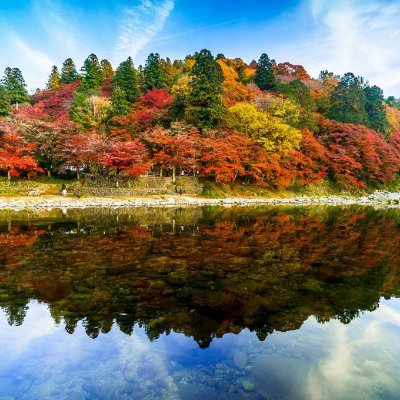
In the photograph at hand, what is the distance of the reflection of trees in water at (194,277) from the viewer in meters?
6.33

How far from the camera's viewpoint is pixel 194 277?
28.3 feet

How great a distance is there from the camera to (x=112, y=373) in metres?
4.61

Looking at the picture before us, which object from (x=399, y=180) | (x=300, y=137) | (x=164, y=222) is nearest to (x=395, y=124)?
(x=399, y=180)

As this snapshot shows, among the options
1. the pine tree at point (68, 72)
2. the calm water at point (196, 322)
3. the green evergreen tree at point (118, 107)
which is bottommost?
the calm water at point (196, 322)

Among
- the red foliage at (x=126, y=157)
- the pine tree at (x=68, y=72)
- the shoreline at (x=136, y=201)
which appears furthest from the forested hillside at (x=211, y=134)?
the pine tree at (x=68, y=72)

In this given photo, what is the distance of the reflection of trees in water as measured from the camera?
6.33m

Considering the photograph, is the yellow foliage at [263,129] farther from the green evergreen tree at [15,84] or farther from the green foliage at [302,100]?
the green evergreen tree at [15,84]

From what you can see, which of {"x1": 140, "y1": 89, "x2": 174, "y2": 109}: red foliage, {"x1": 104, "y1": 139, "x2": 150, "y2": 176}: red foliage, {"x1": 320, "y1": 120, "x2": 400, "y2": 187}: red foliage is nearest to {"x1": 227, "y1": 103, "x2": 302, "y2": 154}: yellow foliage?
{"x1": 320, "y1": 120, "x2": 400, "y2": 187}: red foliage

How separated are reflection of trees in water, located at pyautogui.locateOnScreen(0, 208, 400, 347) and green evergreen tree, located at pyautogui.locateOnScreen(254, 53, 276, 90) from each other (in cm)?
4304

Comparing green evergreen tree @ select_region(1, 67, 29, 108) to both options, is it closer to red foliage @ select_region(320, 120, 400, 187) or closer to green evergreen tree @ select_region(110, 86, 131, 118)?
green evergreen tree @ select_region(110, 86, 131, 118)

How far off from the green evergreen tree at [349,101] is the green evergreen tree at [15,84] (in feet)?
178

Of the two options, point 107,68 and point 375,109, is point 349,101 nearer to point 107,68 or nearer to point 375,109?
point 375,109

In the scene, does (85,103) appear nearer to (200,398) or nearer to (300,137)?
(300,137)

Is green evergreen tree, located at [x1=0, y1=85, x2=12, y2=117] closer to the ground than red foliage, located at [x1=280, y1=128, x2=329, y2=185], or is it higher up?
higher up
